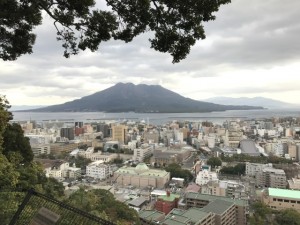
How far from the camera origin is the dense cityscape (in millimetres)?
12095

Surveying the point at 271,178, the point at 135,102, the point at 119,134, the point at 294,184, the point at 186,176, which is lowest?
the point at 186,176

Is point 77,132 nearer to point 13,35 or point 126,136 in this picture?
point 126,136

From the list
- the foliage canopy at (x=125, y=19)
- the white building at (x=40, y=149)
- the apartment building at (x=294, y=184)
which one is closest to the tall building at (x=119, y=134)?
the white building at (x=40, y=149)

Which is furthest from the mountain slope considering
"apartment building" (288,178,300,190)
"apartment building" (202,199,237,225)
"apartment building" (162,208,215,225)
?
"apartment building" (162,208,215,225)

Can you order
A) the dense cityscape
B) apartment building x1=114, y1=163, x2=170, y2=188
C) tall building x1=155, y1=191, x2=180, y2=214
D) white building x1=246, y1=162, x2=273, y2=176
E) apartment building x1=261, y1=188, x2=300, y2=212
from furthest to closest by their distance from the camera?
white building x1=246, y1=162, x2=273, y2=176 < apartment building x1=114, y1=163, x2=170, y2=188 < apartment building x1=261, y1=188, x2=300, y2=212 < tall building x1=155, y1=191, x2=180, y2=214 < the dense cityscape

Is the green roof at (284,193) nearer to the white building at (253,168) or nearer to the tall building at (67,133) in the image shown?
the white building at (253,168)

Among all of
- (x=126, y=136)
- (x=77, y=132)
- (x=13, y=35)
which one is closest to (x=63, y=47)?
(x=13, y=35)

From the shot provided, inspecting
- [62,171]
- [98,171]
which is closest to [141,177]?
[98,171]

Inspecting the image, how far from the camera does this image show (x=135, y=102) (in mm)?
130000

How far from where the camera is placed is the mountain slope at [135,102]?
120812 millimetres

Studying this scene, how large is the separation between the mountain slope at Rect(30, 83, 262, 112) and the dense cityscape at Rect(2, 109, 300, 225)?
76.1m

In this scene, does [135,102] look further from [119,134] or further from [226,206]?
[226,206]

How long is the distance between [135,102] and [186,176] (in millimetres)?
109434

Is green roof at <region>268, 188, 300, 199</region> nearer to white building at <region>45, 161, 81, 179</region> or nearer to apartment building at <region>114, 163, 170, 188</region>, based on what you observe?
apartment building at <region>114, 163, 170, 188</region>
